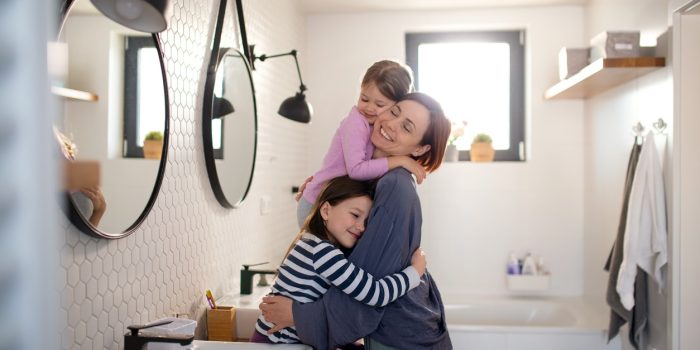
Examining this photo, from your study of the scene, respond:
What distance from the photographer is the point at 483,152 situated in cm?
386

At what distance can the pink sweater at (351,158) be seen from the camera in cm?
173

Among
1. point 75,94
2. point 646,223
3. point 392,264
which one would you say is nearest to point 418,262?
point 392,264

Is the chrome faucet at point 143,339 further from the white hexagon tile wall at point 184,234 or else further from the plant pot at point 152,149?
the plant pot at point 152,149

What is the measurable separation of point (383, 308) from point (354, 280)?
6.2 inches

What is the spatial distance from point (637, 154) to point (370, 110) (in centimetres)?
152

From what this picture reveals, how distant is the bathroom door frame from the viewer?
92.3 inches

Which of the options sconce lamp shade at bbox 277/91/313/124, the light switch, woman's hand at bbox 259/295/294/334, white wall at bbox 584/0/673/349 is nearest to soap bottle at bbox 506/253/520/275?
white wall at bbox 584/0/673/349

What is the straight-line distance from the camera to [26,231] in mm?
193

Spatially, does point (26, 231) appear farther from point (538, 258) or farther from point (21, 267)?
point (538, 258)

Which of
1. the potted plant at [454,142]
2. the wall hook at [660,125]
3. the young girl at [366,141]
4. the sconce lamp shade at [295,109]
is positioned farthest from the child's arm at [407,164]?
the potted plant at [454,142]

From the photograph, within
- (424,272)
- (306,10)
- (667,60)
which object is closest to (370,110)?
(424,272)

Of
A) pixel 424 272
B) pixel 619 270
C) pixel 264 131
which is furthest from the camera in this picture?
pixel 264 131

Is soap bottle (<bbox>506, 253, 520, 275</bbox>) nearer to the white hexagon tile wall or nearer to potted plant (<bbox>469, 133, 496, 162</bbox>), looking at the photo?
potted plant (<bbox>469, 133, 496, 162</bbox>)

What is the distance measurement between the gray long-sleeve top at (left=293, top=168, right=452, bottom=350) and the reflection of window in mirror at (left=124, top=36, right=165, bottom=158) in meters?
0.61
